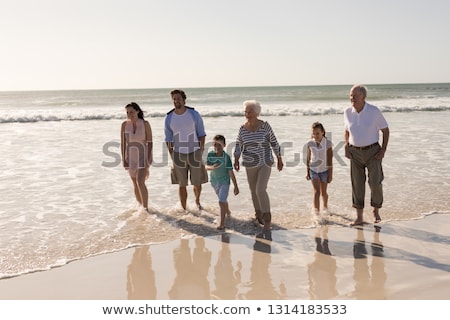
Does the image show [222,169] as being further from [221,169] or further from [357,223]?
[357,223]

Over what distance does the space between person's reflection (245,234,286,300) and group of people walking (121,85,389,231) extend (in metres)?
0.71

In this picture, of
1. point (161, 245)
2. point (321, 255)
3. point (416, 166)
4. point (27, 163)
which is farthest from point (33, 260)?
point (416, 166)

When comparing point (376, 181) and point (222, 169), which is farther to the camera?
point (222, 169)

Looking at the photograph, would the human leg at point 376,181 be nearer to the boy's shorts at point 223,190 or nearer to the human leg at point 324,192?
the human leg at point 324,192

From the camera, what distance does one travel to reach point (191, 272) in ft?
14.6

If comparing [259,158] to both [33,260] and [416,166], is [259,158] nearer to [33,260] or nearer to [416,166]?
[33,260]

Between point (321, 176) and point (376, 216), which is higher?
point (321, 176)

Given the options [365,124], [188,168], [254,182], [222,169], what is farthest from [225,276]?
[365,124]

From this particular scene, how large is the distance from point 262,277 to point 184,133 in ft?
8.88

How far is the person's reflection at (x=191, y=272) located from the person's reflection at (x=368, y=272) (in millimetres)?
1417

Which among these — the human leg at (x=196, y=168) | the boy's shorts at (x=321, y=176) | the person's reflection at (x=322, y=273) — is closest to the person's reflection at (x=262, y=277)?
the person's reflection at (x=322, y=273)

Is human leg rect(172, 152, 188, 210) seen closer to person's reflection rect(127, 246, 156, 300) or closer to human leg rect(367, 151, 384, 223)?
person's reflection rect(127, 246, 156, 300)

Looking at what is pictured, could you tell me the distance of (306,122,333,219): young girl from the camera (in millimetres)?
6168

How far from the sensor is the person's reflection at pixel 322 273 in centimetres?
386
